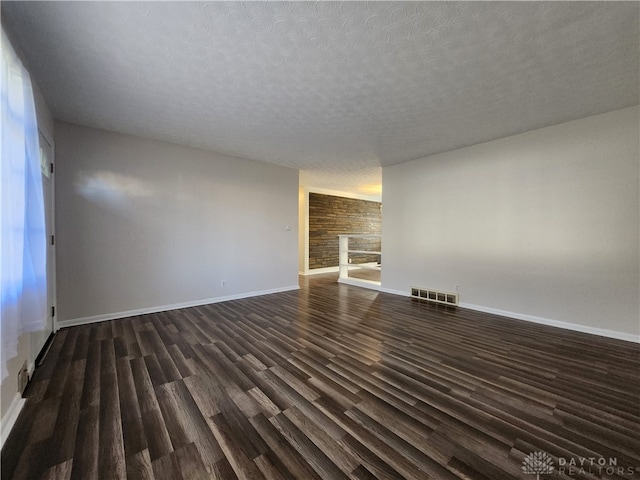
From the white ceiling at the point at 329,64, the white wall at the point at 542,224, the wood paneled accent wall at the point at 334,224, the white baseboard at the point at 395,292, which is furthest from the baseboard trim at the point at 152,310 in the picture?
the white wall at the point at 542,224

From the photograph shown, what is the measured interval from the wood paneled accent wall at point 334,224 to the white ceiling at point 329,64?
4274mm

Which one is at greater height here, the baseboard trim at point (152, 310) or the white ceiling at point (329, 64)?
the white ceiling at point (329, 64)

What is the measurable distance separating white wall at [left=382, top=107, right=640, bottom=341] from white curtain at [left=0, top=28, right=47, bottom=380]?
4863 mm

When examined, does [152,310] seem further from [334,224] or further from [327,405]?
[334,224]

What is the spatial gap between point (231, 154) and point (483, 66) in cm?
378

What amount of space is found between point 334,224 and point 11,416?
7.15m

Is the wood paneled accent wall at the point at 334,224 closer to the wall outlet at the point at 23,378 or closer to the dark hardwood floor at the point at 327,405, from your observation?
the dark hardwood floor at the point at 327,405

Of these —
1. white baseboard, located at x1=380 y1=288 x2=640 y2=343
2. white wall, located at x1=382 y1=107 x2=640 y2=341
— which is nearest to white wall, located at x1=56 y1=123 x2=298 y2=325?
white wall, located at x1=382 y1=107 x2=640 y2=341

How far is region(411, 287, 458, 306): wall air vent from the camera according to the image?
4230mm

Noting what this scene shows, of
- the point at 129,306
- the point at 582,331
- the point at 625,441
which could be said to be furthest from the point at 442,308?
the point at 129,306

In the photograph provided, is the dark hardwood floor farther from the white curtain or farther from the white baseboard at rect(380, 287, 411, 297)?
the white baseboard at rect(380, 287, 411, 297)

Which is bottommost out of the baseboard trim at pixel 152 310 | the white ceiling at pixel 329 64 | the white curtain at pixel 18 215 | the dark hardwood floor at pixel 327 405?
the dark hardwood floor at pixel 327 405

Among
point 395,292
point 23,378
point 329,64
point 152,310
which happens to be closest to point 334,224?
point 395,292

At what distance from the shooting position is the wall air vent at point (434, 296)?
423 cm
